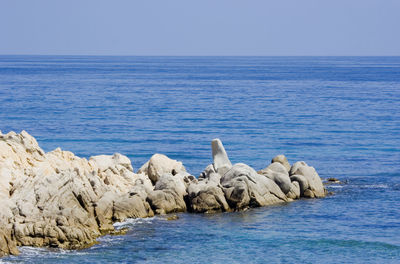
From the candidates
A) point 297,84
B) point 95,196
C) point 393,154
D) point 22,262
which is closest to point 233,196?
point 95,196

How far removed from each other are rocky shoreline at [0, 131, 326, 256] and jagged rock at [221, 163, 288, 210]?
0.15 ft

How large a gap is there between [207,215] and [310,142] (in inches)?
923

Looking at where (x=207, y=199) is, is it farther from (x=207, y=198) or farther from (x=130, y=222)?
(x=130, y=222)

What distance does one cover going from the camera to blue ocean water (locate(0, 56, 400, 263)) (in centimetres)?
2509

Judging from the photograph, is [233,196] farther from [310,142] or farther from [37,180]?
[310,142]

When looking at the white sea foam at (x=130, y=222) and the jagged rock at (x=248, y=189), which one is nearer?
the white sea foam at (x=130, y=222)

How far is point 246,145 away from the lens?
163ft

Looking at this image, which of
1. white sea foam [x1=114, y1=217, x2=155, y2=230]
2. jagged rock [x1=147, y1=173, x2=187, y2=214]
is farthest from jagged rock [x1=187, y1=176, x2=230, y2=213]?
white sea foam [x1=114, y1=217, x2=155, y2=230]

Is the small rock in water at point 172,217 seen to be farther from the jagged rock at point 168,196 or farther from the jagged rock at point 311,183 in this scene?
the jagged rock at point 311,183

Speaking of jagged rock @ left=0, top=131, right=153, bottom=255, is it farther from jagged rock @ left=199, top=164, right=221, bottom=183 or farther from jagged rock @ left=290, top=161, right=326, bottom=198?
jagged rock @ left=290, top=161, right=326, bottom=198

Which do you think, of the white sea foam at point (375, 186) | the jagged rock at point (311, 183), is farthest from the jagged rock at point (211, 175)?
the white sea foam at point (375, 186)

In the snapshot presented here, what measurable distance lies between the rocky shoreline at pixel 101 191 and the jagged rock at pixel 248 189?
0.05 m

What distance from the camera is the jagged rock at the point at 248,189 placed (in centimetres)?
3041

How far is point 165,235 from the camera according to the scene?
2638cm
